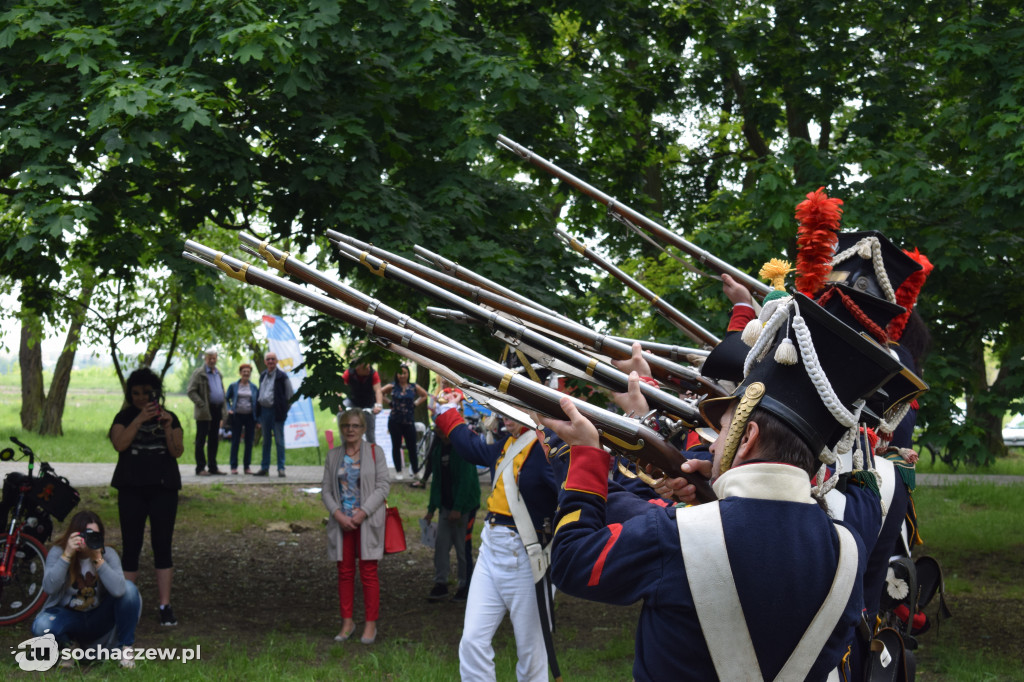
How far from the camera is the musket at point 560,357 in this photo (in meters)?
3.10

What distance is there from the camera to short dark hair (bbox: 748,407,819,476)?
2.43 m

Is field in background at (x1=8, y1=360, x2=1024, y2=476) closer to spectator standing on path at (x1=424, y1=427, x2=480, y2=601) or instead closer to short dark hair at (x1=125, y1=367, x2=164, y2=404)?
spectator standing on path at (x1=424, y1=427, x2=480, y2=601)

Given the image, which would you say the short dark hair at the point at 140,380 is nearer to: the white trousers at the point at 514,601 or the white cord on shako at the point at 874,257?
the white trousers at the point at 514,601

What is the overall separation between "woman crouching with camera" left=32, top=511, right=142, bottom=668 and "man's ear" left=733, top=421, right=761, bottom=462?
5748 millimetres

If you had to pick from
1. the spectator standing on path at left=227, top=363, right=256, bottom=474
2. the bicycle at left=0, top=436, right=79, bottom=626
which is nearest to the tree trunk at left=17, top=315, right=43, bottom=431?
the spectator standing on path at left=227, top=363, right=256, bottom=474

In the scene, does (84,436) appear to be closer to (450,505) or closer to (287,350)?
(287,350)

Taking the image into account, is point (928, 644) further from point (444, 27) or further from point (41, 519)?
point (41, 519)

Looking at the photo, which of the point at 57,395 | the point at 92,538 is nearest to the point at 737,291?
the point at 92,538

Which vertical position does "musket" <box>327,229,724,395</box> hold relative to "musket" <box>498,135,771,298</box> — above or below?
below

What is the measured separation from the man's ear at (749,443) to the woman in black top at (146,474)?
648 centimetres

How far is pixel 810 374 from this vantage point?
7.90 feet

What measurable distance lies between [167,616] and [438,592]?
108 inches

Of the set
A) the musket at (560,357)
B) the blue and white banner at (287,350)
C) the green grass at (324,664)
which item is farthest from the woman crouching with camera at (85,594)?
the blue and white banner at (287,350)

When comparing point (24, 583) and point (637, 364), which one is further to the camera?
point (24, 583)
